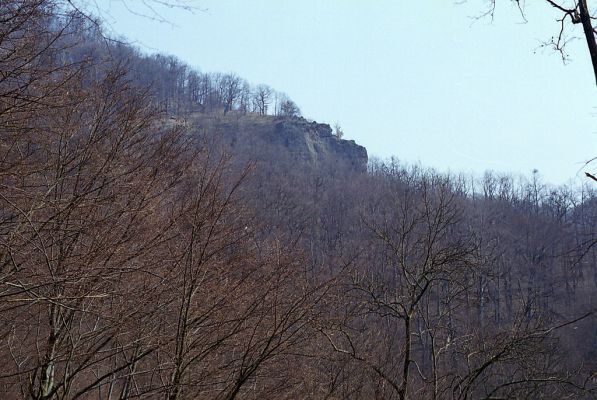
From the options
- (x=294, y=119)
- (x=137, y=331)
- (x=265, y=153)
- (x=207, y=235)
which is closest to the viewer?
(x=137, y=331)

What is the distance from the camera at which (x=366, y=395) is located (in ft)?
34.9

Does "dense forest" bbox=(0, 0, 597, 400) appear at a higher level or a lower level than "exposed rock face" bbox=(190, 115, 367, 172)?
lower

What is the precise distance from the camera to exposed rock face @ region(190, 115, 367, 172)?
Result: 80.3 m

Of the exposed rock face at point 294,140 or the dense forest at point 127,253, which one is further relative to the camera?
the exposed rock face at point 294,140

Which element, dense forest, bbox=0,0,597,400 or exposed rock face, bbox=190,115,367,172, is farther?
exposed rock face, bbox=190,115,367,172

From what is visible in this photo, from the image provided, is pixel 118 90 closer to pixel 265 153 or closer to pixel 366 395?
pixel 366 395

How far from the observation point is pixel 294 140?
285 feet

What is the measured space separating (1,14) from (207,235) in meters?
2.62

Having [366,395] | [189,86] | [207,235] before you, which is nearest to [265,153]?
[189,86]

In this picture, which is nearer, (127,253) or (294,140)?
(127,253)

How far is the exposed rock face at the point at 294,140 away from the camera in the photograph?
8031cm

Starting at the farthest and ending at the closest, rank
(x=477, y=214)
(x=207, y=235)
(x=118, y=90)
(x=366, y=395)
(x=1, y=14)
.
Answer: (x=477, y=214)
(x=366, y=395)
(x=118, y=90)
(x=207, y=235)
(x=1, y=14)

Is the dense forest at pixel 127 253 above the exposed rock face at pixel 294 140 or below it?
below

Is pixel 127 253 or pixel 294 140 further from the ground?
pixel 294 140
